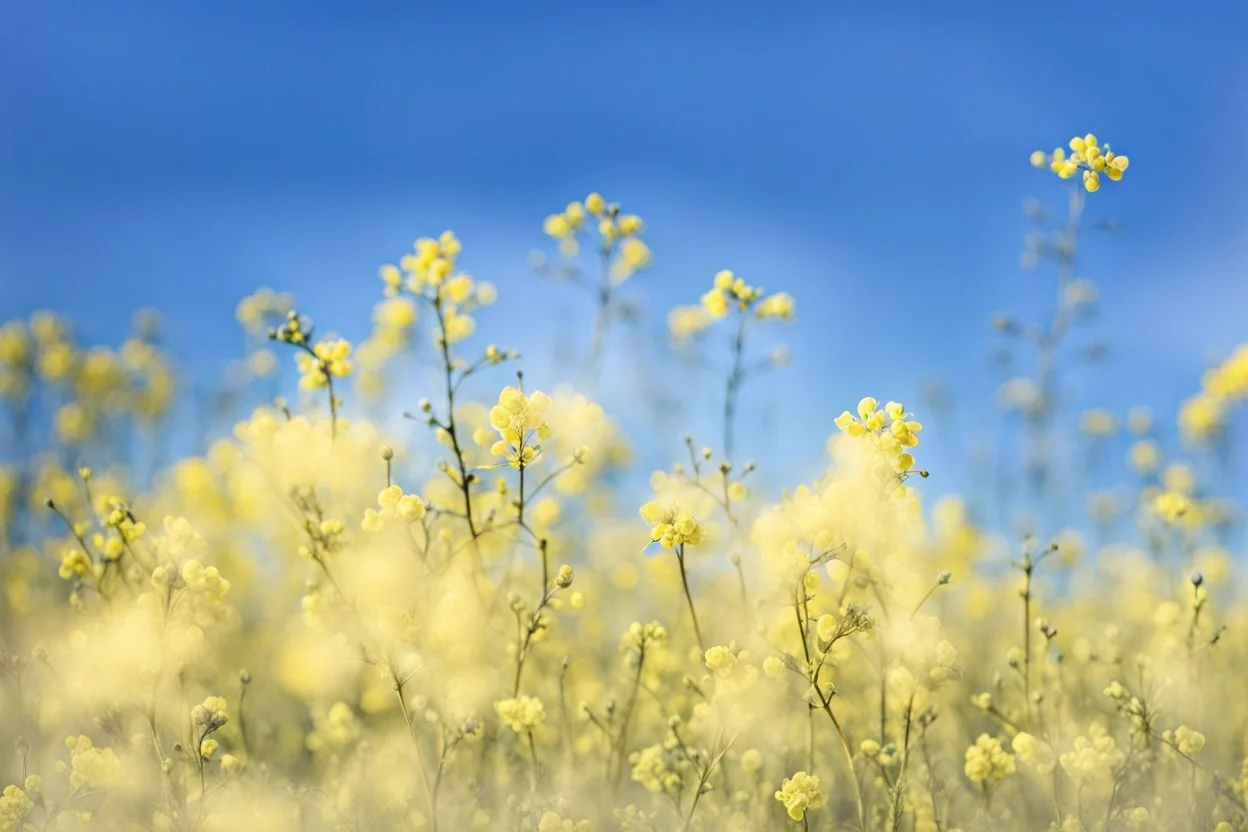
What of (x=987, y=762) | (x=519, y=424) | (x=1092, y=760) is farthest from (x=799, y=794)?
(x=519, y=424)

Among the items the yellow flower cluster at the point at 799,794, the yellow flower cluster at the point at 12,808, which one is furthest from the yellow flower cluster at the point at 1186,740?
the yellow flower cluster at the point at 12,808

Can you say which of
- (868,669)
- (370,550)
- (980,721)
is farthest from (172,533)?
(980,721)

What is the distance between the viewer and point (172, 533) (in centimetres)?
294

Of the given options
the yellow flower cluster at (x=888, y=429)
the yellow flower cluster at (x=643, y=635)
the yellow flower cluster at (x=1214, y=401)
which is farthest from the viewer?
Answer: the yellow flower cluster at (x=1214, y=401)

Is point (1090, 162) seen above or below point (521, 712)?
above

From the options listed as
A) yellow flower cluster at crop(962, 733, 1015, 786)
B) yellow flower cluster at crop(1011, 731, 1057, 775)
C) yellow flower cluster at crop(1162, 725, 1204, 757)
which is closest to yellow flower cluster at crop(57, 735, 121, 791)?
yellow flower cluster at crop(962, 733, 1015, 786)

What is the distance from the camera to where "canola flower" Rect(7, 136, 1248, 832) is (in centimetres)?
292

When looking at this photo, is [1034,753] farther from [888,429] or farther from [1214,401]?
[1214,401]

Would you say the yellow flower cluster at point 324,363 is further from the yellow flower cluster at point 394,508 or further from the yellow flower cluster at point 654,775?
the yellow flower cluster at point 654,775

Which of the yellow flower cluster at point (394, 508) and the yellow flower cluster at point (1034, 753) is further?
the yellow flower cluster at point (1034, 753)

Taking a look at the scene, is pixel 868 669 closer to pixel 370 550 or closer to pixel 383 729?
pixel 383 729

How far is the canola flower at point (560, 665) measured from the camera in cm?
292

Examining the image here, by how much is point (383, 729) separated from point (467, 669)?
1348mm

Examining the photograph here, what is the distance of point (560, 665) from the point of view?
454cm
